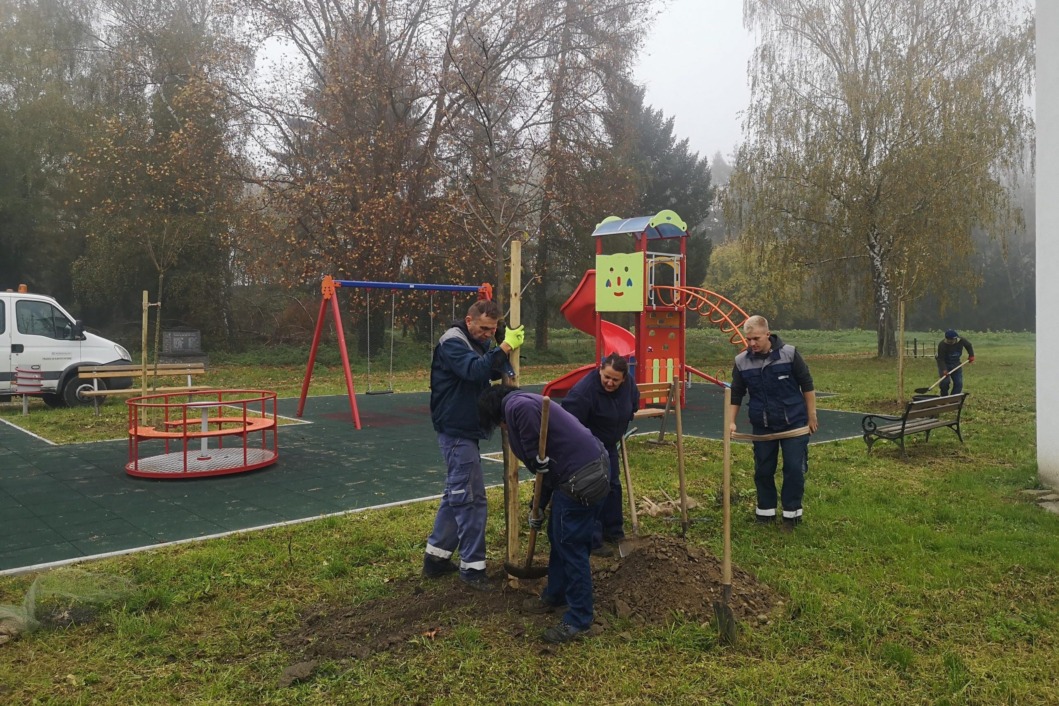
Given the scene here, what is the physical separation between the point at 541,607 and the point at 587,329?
9.53 metres

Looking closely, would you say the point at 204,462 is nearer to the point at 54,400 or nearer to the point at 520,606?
the point at 520,606

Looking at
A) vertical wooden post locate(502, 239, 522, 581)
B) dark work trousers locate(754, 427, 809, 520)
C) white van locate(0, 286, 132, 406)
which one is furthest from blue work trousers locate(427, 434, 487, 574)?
white van locate(0, 286, 132, 406)

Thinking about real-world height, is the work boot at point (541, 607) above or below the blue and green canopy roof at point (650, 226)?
below

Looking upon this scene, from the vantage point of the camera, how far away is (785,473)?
578cm

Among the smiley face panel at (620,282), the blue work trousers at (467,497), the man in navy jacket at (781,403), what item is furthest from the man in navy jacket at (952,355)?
the blue work trousers at (467,497)

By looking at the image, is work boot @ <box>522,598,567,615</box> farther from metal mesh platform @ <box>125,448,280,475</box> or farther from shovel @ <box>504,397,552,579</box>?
metal mesh platform @ <box>125,448,280,475</box>

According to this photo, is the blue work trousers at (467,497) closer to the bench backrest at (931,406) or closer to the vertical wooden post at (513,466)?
the vertical wooden post at (513,466)

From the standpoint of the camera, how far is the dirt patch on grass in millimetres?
3854

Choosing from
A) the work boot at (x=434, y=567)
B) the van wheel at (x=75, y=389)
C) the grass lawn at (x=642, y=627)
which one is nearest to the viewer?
the grass lawn at (x=642, y=627)

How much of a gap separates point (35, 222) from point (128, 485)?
21249 millimetres

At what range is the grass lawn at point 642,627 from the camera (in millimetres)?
3330

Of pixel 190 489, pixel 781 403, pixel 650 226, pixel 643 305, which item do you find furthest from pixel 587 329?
pixel 781 403

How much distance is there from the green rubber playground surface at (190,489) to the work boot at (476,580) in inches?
88.3

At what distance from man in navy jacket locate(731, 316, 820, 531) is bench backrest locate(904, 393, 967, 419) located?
11.6ft
